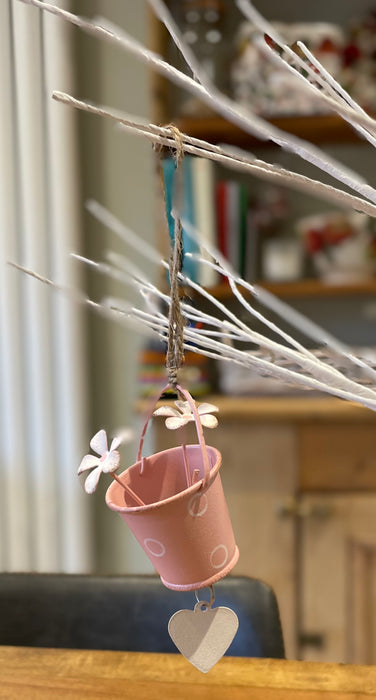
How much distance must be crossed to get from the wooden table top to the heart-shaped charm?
156mm

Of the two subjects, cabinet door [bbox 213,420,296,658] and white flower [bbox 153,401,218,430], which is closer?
white flower [bbox 153,401,218,430]

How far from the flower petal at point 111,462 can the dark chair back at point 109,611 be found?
18.6 inches

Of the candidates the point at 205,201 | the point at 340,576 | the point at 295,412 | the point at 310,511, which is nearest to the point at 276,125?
the point at 205,201

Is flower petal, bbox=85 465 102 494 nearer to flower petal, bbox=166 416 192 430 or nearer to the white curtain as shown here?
flower petal, bbox=166 416 192 430

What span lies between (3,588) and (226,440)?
80 cm

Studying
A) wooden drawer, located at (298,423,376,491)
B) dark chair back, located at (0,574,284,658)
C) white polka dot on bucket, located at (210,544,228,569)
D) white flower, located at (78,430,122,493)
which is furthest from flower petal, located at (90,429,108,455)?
wooden drawer, located at (298,423,376,491)

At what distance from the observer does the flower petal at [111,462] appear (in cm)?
44

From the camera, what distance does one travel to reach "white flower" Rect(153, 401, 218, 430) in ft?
1.52

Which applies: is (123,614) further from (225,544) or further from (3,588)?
(225,544)

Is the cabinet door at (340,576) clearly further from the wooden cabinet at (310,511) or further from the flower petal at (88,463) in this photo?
the flower petal at (88,463)

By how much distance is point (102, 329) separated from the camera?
2.11 metres

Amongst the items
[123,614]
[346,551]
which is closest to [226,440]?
[346,551]

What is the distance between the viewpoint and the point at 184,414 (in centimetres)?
49

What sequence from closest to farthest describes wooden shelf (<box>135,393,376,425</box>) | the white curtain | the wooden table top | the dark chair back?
the wooden table top, the dark chair back, wooden shelf (<box>135,393,376,425</box>), the white curtain
